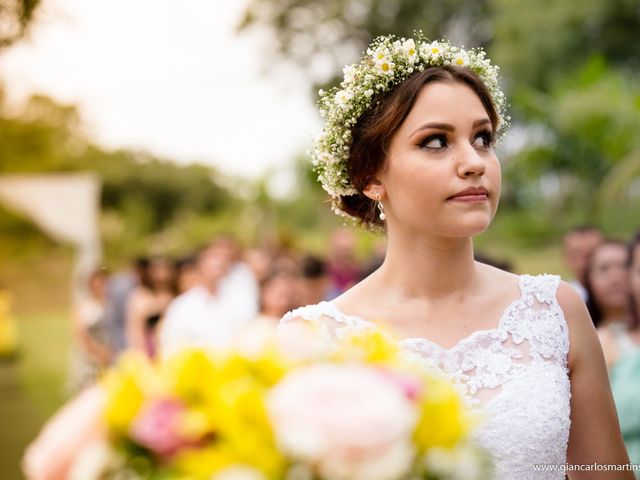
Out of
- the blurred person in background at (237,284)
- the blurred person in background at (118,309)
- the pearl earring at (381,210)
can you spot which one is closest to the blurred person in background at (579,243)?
the blurred person in background at (237,284)

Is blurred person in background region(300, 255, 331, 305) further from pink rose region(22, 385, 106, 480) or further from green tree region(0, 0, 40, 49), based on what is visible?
pink rose region(22, 385, 106, 480)

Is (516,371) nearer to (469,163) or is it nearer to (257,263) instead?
(469,163)

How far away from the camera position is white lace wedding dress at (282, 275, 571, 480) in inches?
97.7

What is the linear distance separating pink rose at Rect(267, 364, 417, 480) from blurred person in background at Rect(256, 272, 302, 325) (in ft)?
18.1

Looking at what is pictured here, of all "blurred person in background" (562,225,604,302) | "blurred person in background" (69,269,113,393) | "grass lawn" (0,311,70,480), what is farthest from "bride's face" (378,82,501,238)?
"blurred person in background" (69,269,113,393)

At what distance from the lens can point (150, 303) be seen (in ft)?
29.6

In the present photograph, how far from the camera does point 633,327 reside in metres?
4.77

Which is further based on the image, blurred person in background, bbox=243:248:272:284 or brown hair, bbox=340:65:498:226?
blurred person in background, bbox=243:248:272:284

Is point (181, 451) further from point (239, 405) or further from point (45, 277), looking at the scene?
point (45, 277)

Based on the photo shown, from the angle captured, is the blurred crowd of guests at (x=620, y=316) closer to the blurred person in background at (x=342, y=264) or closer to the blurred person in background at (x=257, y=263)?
the blurred person in background at (x=342, y=264)

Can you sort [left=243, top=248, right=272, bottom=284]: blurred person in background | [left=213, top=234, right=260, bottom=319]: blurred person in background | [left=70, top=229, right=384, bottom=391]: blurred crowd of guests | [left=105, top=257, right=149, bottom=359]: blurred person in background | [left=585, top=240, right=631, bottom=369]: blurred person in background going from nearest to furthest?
[left=585, top=240, right=631, bottom=369]: blurred person in background
[left=70, top=229, right=384, bottom=391]: blurred crowd of guests
[left=213, top=234, right=260, bottom=319]: blurred person in background
[left=243, top=248, right=272, bottom=284]: blurred person in background
[left=105, top=257, right=149, bottom=359]: blurred person in background

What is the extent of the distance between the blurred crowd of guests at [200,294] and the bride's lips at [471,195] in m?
3.40

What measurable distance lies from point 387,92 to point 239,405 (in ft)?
5.62

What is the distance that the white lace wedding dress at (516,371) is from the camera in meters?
2.48
